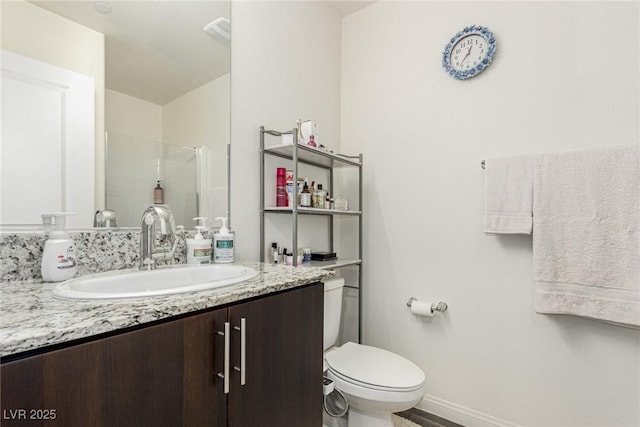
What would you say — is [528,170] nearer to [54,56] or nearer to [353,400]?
[353,400]

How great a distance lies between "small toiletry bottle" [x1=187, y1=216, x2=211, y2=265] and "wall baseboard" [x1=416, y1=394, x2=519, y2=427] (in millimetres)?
1435

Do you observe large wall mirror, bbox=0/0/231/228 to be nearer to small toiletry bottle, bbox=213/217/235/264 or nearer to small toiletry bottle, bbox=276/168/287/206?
small toiletry bottle, bbox=213/217/235/264

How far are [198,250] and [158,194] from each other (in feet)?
0.86

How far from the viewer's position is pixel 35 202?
0.90m

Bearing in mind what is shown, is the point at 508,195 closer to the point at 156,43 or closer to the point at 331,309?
the point at 331,309

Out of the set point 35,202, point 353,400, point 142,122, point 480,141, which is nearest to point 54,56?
point 142,122

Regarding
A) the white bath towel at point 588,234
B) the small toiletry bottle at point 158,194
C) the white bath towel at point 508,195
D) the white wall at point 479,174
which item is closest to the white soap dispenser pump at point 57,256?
the small toiletry bottle at point 158,194

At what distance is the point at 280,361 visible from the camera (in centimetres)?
91

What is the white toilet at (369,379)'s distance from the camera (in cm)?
123

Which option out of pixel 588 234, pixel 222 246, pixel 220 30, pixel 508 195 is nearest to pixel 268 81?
pixel 220 30

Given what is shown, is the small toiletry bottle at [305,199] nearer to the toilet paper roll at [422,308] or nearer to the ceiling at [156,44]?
the ceiling at [156,44]

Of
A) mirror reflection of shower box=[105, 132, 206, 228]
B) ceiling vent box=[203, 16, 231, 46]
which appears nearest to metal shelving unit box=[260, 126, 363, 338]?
mirror reflection of shower box=[105, 132, 206, 228]

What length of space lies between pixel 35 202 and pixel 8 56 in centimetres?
41

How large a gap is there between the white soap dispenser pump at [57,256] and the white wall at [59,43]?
0.15m
